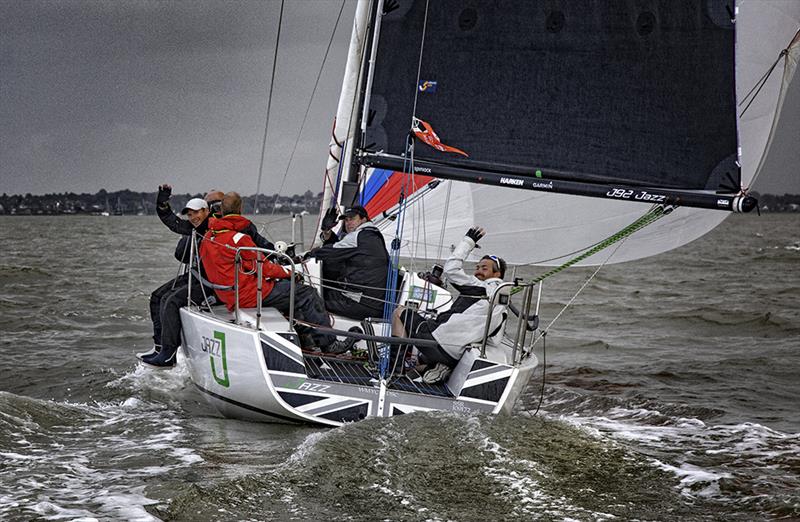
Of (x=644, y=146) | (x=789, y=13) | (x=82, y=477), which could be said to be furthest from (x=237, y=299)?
(x=789, y=13)

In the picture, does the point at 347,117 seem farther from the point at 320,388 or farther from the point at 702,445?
the point at 702,445

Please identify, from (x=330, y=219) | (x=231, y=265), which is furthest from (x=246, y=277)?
(x=330, y=219)

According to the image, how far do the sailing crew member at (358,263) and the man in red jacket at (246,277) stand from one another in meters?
0.38

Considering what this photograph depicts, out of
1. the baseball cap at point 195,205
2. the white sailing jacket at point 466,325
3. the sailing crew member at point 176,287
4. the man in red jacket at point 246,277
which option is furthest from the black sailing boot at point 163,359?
the white sailing jacket at point 466,325

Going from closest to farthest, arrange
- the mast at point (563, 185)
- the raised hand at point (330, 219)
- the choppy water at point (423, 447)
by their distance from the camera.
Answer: the choppy water at point (423, 447) → the mast at point (563, 185) → the raised hand at point (330, 219)

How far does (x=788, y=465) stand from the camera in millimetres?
5816

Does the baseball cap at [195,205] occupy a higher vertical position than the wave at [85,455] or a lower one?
higher

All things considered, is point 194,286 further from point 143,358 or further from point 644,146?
point 644,146

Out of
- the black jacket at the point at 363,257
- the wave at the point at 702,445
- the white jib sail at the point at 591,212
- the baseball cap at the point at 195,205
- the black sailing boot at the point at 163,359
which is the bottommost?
the wave at the point at 702,445

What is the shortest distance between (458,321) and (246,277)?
1.52 metres

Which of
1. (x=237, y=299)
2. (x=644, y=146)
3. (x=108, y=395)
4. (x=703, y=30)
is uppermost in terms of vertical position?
(x=703, y=30)

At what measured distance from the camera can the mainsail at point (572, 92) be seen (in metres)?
6.77

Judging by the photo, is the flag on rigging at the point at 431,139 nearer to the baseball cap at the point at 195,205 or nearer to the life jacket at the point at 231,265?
the life jacket at the point at 231,265

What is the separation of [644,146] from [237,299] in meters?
3.14
